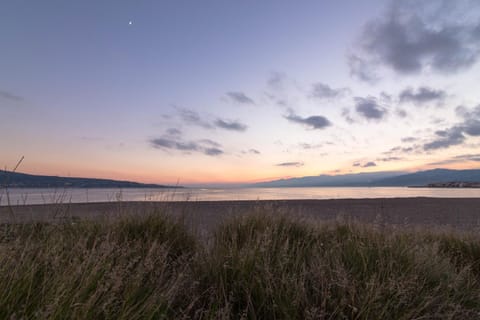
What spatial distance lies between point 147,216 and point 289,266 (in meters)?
2.56

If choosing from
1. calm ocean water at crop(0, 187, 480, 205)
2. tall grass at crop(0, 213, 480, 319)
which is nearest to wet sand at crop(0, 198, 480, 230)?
calm ocean water at crop(0, 187, 480, 205)

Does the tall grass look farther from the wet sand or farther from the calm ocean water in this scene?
the calm ocean water

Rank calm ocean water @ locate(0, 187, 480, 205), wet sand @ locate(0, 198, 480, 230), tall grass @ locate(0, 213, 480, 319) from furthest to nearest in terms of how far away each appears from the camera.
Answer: calm ocean water @ locate(0, 187, 480, 205)
wet sand @ locate(0, 198, 480, 230)
tall grass @ locate(0, 213, 480, 319)

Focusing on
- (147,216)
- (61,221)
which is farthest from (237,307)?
(61,221)

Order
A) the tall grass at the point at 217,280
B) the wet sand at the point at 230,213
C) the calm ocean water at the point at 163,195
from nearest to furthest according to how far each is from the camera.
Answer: the tall grass at the point at 217,280 → the wet sand at the point at 230,213 → the calm ocean water at the point at 163,195

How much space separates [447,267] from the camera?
358cm

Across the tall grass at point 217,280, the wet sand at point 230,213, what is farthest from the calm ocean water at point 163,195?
the tall grass at point 217,280

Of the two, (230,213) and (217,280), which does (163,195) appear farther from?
(217,280)

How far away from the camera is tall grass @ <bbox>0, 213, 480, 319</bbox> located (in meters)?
2.14

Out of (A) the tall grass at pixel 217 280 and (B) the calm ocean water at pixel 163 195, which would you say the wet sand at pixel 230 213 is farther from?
(A) the tall grass at pixel 217 280

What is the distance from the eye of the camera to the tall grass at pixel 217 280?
2.14m

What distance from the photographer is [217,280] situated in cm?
296

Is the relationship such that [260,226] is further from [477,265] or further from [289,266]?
[477,265]

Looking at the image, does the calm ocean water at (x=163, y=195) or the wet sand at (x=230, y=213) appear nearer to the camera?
the wet sand at (x=230, y=213)
